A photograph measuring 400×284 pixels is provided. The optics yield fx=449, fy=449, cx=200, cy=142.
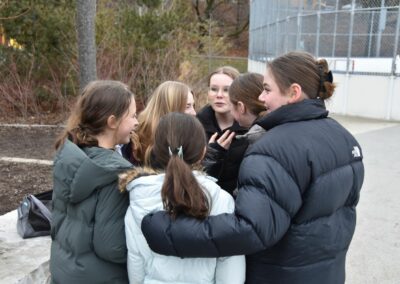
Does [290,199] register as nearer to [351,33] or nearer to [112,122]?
[112,122]

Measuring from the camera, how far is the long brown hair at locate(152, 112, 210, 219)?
1.68 metres

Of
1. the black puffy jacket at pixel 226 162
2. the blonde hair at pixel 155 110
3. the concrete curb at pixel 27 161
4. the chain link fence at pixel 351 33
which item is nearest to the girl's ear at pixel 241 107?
the black puffy jacket at pixel 226 162

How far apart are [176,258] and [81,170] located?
55cm

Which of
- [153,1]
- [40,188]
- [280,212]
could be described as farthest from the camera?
[153,1]

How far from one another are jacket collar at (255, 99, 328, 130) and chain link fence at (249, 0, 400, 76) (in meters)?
11.1

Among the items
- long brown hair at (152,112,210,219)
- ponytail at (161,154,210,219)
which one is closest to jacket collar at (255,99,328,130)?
long brown hair at (152,112,210,219)

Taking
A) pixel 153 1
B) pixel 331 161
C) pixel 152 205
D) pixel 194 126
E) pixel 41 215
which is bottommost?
pixel 41 215

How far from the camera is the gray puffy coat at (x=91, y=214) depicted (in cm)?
194

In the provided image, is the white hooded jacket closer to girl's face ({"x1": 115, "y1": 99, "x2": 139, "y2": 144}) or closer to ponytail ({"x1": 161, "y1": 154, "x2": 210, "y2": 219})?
ponytail ({"x1": 161, "y1": 154, "x2": 210, "y2": 219})

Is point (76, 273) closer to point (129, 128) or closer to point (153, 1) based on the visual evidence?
point (129, 128)

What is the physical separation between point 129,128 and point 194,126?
0.53 metres

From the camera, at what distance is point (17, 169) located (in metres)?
5.54

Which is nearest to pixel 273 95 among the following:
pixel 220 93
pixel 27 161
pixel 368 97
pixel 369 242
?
pixel 220 93

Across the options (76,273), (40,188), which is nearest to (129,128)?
(76,273)
